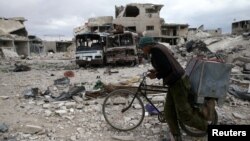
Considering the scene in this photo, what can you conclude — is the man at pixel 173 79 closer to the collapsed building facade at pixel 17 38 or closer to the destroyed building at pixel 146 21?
the collapsed building facade at pixel 17 38

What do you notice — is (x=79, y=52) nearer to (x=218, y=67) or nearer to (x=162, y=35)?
(x=218, y=67)

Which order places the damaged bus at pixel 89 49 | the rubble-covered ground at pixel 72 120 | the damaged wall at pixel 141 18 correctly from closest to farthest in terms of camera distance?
1. the rubble-covered ground at pixel 72 120
2. the damaged bus at pixel 89 49
3. the damaged wall at pixel 141 18

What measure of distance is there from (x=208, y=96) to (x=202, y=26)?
2325 inches

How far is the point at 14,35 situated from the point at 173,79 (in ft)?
154

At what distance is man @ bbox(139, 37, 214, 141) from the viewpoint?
4234 millimetres

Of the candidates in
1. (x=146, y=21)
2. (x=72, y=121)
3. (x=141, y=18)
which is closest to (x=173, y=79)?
(x=72, y=121)

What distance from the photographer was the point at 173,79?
4.25 meters

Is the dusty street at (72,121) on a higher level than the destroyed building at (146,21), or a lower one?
lower

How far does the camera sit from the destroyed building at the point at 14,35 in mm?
44438

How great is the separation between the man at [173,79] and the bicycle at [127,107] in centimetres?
64

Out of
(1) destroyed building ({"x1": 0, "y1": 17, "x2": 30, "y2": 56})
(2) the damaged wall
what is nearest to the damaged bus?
(1) destroyed building ({"x1": 0, "y1": 17, "x2": 30, "y2": 56})

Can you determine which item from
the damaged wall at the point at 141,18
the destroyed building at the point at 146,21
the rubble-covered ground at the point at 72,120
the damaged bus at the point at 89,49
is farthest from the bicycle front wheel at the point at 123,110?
the damaged wall at the point at 141,18

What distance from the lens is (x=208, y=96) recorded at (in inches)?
186

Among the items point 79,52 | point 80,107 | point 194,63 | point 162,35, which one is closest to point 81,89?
point 80,107
